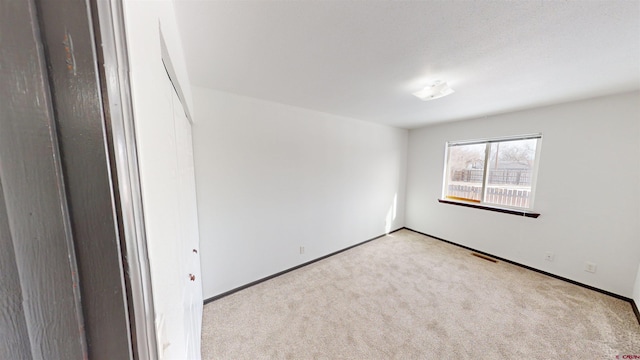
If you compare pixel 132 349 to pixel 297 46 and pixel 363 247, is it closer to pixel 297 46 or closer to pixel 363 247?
pixel 297 46

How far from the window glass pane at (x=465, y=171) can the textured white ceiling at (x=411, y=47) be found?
1.20 meters

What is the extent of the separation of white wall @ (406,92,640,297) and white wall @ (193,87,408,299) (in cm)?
193

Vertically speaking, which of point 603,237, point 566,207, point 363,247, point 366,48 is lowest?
point 363,247

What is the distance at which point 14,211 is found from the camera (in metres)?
0.20

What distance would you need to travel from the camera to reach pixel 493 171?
3.11 meters

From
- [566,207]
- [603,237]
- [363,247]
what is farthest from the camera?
[363,247]

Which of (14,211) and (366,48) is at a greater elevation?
(366,48)

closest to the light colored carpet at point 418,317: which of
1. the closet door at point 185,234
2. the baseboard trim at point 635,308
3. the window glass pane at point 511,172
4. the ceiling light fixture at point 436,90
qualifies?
the baseboard trim at point 635,308

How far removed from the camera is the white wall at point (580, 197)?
2.12 metres

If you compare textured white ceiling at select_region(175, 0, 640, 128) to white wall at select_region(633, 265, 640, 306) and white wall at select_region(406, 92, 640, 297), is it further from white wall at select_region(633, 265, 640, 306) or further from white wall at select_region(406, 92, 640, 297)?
white wall at select_region(633, 265, 640, 306)

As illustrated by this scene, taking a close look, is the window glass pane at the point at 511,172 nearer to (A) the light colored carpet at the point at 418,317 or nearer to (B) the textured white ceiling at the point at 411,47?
(B) the textured white ceiling at the point at 411,47

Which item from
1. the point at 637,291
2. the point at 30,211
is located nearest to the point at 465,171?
the point at 637,291

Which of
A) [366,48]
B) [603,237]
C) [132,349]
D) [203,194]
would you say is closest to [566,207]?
[603,237]

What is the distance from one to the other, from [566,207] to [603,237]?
406mm
